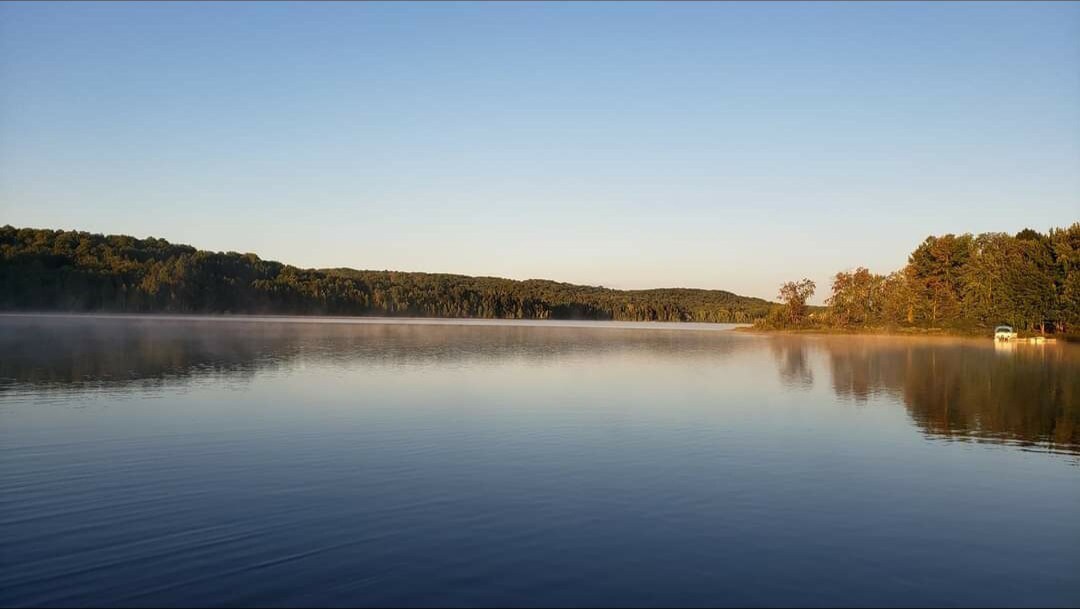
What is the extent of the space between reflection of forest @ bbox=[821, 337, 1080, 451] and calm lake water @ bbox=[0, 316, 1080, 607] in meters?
0.36

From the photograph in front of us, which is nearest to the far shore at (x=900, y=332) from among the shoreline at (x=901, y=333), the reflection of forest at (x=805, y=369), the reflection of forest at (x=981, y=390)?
the shoreline at (x=901, y=333)

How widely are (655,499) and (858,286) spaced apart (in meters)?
129

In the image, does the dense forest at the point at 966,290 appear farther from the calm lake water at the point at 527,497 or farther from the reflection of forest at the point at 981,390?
the calm lake water at the point at 527,497

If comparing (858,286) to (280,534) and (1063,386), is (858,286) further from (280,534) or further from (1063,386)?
(280,534)

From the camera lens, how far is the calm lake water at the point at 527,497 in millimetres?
11391

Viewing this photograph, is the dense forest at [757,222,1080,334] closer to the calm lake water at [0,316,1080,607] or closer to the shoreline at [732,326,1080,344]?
the shoreline at [732,326,1080,344]

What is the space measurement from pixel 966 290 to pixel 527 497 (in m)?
126

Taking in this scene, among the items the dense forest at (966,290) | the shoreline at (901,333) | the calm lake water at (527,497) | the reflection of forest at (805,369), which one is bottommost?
the calm lake water at (527,497)

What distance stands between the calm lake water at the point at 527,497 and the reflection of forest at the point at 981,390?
36 centimetres

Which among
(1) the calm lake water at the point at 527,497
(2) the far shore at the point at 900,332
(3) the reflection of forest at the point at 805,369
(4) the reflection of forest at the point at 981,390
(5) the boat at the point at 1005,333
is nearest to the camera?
(1) the calm lake water at the point at 527,497

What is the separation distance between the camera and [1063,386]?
136 ft

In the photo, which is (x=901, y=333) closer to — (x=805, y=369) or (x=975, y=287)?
(x=975, y=287)

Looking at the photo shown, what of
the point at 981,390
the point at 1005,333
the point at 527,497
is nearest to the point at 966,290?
the point at 1005,333

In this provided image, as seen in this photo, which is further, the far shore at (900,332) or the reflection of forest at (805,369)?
the far shore at (900,332)
